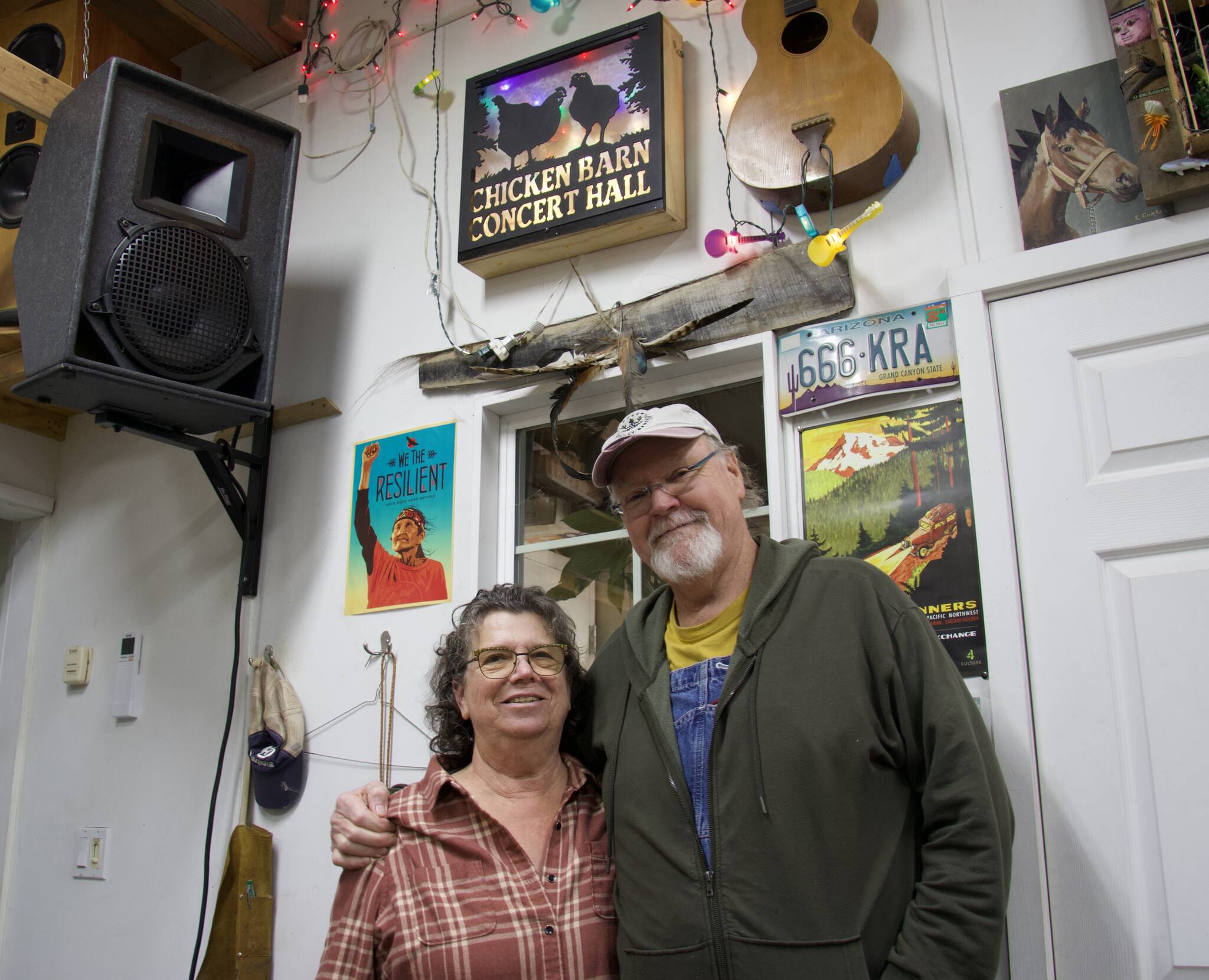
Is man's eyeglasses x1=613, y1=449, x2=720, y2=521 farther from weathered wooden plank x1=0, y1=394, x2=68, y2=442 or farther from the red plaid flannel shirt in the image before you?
weathered wooden plank x1=0, y1=394, x2=68, y2=442

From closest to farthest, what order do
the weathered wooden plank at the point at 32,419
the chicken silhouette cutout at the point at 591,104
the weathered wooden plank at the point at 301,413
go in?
the chicken silhouette cutout at the point at 591,104 < the weathered wooden plank at the point at 301,413 < the weathered wooden plank at the point at 32,419

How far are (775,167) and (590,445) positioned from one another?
701 millimetres

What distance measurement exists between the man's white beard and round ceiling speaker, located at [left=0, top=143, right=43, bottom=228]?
6.58 feet

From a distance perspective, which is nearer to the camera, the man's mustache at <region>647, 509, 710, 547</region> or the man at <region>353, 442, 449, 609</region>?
the man's mustache at <region>647, 509, 710, 547</region>

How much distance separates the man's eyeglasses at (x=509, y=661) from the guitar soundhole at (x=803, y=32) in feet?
4.21

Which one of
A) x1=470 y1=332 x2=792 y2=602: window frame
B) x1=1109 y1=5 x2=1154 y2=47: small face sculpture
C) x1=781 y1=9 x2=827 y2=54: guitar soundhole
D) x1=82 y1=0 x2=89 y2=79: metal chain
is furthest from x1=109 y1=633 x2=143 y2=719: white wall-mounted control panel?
x1=1109 y1=5 x2=1154 y2=47: small face sculpture

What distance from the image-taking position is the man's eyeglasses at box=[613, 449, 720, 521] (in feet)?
5.05

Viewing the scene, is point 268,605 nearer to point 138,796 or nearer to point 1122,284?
point 138,796

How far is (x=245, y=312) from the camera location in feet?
7.04

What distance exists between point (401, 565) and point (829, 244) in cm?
117

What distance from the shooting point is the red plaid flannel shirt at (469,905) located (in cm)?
135

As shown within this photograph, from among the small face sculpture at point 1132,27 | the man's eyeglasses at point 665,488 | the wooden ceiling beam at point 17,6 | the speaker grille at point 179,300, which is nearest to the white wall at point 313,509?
the small face sculpture at point 1132,27

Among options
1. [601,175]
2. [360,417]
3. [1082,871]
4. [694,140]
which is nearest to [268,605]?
[360,417]

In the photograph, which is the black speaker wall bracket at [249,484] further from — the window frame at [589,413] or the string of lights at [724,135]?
the string of lights at [724,135]
